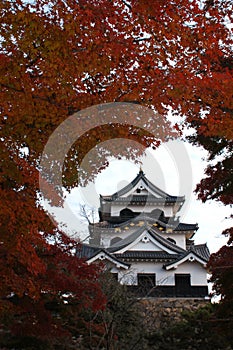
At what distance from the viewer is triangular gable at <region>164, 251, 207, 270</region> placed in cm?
2141

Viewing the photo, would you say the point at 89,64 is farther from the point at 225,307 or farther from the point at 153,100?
the point at 225,307

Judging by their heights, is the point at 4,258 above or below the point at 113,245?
below

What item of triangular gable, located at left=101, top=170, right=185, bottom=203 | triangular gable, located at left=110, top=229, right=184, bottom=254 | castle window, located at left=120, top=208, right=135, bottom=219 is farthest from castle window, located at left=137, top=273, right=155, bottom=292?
triangular gable, located at left=101, top=170, right=185, bottom=203

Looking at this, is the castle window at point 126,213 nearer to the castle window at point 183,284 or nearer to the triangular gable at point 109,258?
the castle window at point 183,284

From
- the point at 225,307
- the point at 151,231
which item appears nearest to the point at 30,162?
the point at 225,307

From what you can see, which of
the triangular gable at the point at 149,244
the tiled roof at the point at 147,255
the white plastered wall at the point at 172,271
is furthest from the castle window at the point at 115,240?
the white plastered wall at the point at 172,271

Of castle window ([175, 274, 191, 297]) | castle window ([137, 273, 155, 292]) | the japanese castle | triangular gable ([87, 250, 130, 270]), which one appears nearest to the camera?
triangular gable ([87, 250, 130, 270])

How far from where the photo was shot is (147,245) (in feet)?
74.4

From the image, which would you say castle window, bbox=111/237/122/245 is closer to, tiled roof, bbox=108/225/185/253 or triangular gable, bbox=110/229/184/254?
tiled roof, bbox=108/225/185/253

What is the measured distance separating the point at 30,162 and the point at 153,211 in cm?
2162

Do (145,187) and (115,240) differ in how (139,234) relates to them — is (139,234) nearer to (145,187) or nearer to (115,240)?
(115,240)

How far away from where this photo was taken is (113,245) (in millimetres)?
24156

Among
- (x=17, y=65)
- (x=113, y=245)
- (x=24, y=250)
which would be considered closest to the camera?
(x=17, y=65)

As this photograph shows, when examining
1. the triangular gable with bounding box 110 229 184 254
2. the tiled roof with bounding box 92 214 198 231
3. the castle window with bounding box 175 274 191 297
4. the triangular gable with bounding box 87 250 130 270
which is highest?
the tiled roof with bounding box 92 214 198 231
